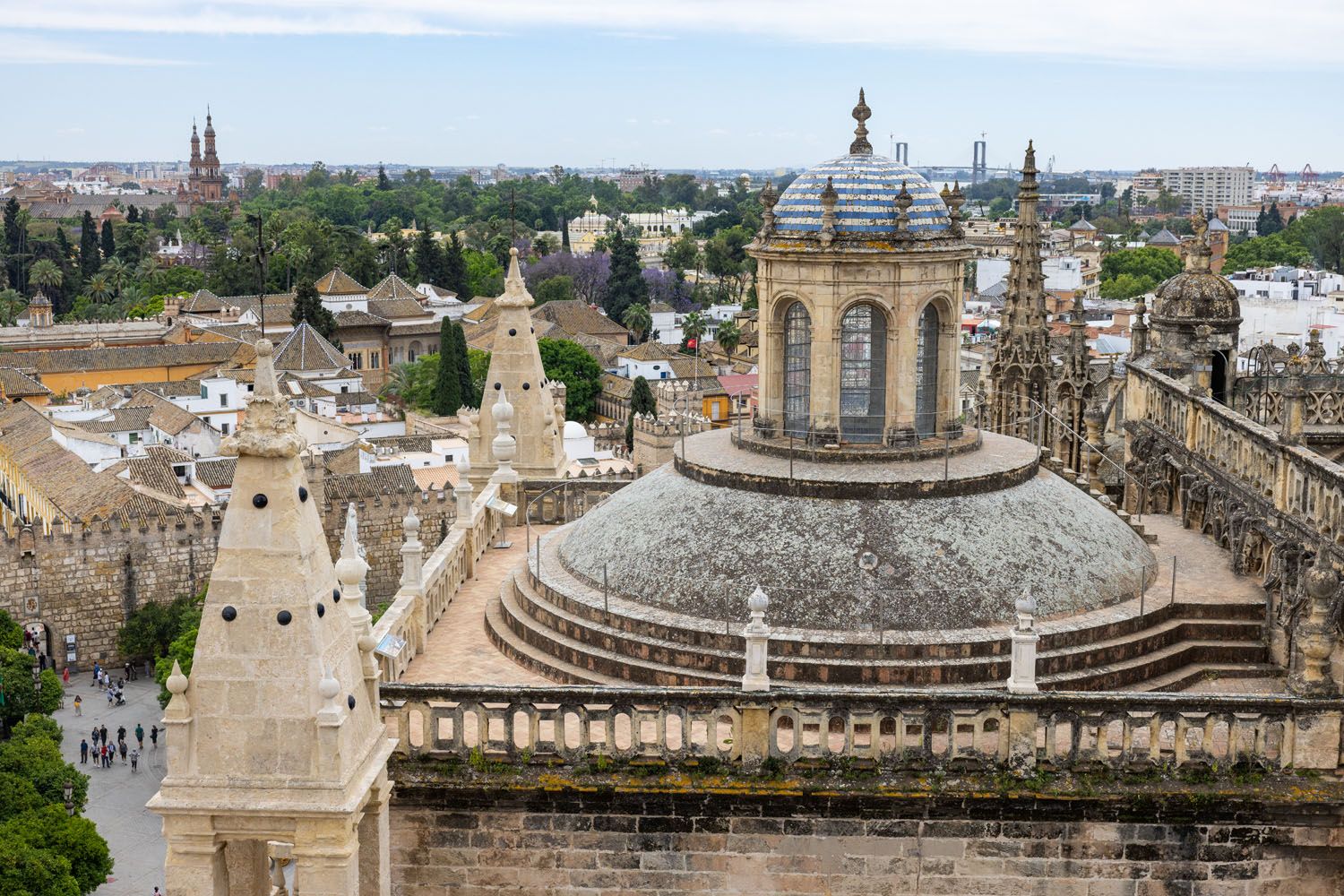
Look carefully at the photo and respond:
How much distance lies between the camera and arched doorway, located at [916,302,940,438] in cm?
1773

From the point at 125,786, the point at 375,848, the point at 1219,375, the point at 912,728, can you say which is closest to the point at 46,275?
the point at 125,786

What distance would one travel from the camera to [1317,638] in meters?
14.3

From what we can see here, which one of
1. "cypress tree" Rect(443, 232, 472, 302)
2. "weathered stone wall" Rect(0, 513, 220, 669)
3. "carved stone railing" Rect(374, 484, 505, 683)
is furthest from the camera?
"cypress tree" Rect(443, 232, 472, 302)

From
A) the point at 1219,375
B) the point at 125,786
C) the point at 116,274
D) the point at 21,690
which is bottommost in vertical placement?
the point at 125,786

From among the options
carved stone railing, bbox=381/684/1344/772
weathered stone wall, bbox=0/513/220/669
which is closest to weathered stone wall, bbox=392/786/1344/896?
carved stone railing, bbox=381/684/1344/772

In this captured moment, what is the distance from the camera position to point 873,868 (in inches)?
558

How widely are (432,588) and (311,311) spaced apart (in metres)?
101

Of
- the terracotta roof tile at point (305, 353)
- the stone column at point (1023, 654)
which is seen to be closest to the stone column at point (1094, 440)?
the stone column at point (1023, 654)

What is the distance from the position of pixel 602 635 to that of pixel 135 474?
58085mm

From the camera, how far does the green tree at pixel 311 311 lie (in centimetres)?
11544

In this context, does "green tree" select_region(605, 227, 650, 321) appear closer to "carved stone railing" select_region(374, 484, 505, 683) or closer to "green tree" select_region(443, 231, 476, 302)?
"green tree" select_region(443, 231, 476, 302)

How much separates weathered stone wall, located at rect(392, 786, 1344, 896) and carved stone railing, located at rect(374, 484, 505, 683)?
2177mm

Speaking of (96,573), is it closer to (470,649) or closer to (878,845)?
(470,649)

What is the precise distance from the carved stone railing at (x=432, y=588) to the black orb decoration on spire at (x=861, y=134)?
668 cm
